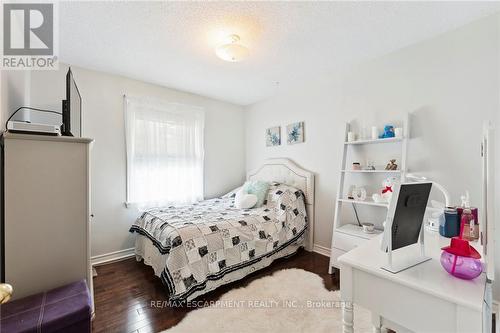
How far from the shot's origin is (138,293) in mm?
2074

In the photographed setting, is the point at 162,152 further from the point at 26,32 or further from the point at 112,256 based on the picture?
the point at 26,32

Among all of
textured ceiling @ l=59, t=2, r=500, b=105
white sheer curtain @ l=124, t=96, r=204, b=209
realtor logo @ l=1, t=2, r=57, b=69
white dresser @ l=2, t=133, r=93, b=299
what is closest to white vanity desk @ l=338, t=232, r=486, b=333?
white dresser @ l=2, t=133, r=93, b=299

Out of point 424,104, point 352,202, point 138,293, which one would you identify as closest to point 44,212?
point 138,293

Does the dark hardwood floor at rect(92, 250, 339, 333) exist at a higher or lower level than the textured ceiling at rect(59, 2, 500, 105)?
lower

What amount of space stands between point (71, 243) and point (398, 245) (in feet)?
→ 5.84

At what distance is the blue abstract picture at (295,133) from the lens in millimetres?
3211

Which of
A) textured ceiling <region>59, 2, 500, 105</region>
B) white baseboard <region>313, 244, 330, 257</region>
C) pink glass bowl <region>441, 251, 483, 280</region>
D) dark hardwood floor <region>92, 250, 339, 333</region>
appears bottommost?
dark hardwood floor <region>92, 250, 339, 333</region>

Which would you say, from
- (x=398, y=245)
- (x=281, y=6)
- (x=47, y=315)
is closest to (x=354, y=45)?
(x=281, y=6)

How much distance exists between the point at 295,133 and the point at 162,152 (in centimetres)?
197

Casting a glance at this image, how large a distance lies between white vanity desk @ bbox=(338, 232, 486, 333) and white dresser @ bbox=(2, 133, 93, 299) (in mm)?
1533

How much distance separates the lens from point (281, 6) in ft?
5.45

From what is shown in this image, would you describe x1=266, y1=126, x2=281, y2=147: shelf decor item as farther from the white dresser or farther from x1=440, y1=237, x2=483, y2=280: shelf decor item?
x1=440, y1=237, x2=483, y2=280: shelf decor item

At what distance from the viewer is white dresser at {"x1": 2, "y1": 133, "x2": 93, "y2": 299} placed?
1.21 meters

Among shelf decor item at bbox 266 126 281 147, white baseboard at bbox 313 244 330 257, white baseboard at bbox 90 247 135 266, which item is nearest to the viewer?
white baseboard at bbox 90 247 135 266
